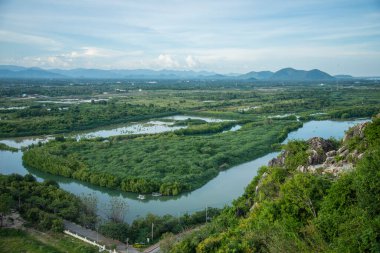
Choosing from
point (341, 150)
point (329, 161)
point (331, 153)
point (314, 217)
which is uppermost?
point (341, 150)

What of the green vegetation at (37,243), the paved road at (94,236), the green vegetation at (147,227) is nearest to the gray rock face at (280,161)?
the green vegetation at (147,227)

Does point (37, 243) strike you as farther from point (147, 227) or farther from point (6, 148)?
point (6, 148)

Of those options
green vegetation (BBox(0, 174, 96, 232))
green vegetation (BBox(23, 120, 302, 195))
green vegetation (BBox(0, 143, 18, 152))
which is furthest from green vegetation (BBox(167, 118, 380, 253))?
green vegetation (BBox(0, 143, 18, 152))

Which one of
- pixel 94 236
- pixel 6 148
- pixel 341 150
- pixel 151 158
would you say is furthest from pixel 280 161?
pixel 6 148

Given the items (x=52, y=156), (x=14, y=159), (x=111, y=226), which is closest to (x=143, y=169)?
(x=52, y=156)

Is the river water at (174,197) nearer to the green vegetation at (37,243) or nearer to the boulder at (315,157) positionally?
the green vegetation at (37,243)

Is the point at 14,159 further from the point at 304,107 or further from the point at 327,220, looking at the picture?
the point at 304,107
